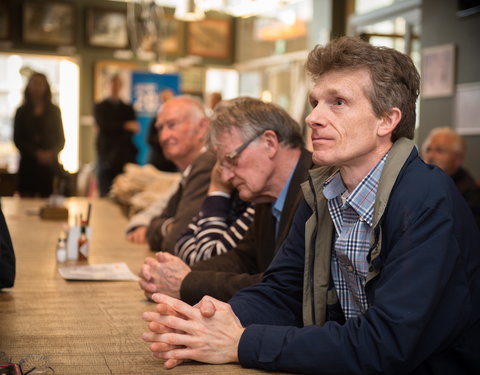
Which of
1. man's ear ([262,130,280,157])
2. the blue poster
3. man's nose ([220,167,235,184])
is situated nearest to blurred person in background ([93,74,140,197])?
the blue poster

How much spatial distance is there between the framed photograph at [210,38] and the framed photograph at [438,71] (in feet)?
24.1

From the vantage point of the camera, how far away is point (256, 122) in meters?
2.43

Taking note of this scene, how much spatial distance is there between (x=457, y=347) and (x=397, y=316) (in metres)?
0.21

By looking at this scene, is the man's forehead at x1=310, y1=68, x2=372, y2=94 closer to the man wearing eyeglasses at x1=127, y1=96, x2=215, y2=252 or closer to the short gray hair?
the short gray hair

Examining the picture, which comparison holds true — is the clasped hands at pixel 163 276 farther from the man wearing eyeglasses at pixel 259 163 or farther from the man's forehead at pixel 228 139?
the man's forehead at pixel 228 139

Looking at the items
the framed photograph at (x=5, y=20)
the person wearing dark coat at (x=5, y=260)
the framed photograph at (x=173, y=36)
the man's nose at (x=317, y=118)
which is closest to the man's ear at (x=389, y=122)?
the man's nose at (x=317, y=118)

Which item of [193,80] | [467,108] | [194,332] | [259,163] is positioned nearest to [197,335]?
[194,332]

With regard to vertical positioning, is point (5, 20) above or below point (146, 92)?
above

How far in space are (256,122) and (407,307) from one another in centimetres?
118

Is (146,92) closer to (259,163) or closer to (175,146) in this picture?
(175,146)

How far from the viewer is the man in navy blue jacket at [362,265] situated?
1.39m

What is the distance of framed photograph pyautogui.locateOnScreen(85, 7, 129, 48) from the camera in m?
13.0

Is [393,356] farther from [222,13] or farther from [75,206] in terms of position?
[222,13]

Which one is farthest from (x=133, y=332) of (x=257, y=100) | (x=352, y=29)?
(x=352, y=29)
